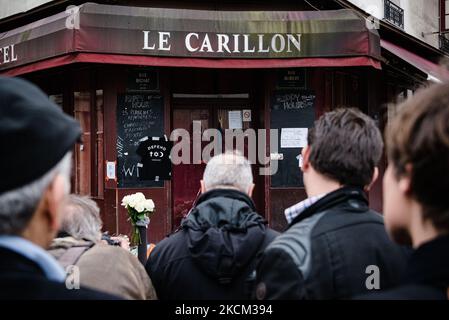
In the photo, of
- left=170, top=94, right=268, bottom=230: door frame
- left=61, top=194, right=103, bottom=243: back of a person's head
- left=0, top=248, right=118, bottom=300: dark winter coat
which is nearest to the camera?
left=0, top=248, right=118, bottom=300: dark winter coat

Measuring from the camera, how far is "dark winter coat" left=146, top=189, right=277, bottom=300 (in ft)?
8.43

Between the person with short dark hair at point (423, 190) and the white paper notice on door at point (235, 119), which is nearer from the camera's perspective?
the person with short dark hair at point (423, 190)

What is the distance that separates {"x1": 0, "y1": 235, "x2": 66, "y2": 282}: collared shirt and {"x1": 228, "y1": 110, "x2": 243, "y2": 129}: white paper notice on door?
24.3 feet

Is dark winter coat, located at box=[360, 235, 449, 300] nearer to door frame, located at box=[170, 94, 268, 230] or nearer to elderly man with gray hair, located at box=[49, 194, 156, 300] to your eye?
elderly man with gray hair, located at box=[49, 194, 156, 300]

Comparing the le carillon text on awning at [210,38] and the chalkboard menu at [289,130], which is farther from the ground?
the le carillon text on awning at [210,38]

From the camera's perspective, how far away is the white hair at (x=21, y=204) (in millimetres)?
1244

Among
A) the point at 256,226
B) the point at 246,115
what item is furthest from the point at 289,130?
the point at 256,226

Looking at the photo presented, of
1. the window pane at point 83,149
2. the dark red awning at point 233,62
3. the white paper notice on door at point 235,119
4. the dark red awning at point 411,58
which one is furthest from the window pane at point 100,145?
the dark red awning at point 411,58

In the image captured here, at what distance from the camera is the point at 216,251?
8.37 feet

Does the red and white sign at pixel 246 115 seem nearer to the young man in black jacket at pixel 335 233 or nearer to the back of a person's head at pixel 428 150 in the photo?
the young man in black jacket at pixel 335 233

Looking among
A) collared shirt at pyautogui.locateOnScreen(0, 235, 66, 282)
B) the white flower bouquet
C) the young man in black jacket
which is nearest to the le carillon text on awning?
the white flower bouquet

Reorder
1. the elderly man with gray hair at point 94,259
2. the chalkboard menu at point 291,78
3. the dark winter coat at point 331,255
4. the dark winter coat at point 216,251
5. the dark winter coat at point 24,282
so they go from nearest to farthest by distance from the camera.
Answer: the dark winter coat at point 24,282, the dark winter coat at point 331,255, the elderly man with gray hair at point 94,259, the dark winter coat at point 216,251, the chalkboard menu at point 291,78
